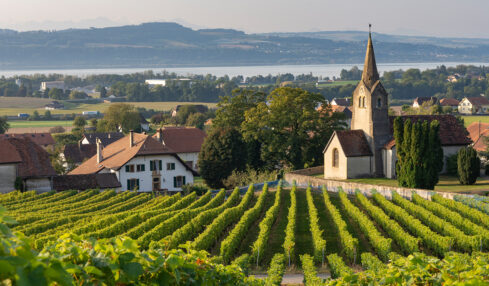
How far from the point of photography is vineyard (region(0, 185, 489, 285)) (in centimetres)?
2622

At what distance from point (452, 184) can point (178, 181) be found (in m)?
24.5

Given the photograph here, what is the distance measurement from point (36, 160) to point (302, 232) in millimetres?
29424

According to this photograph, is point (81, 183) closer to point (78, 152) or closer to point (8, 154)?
point (8, 154)

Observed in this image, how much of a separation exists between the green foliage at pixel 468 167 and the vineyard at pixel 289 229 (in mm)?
8910

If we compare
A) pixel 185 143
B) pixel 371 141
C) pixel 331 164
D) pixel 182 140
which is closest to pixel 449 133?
pixel 371 141

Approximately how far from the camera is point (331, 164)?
56688 millimetres

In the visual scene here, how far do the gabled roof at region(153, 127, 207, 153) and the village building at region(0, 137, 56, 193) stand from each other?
24797mm

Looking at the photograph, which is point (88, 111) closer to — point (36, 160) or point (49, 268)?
point (36, 160)

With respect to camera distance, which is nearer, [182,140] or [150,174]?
[150,174]

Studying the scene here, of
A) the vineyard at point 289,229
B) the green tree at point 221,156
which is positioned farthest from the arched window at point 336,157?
the green tree at point 221,156

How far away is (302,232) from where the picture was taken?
110ft

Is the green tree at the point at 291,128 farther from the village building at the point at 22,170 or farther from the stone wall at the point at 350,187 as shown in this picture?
the village building at the point at 22,170

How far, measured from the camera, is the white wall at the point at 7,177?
53.6m

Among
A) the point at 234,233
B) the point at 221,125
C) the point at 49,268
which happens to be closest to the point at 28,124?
the point at 221,125
